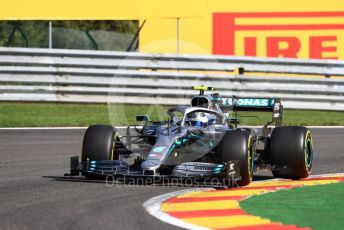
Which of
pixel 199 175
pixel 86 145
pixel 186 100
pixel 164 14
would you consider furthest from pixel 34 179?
pixel 164 14

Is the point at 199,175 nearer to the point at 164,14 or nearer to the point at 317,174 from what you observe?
the point at 317,174

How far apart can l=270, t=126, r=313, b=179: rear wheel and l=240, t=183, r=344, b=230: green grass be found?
33.8 inches

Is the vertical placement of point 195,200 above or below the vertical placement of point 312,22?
below

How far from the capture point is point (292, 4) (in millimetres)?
23344

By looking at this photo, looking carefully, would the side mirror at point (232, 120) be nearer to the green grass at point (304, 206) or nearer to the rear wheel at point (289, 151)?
the rear wheel at point (289, 151)

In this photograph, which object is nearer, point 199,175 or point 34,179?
point 199,175

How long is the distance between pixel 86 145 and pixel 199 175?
166 centimetres

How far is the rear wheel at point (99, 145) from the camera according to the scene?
37.9 ft

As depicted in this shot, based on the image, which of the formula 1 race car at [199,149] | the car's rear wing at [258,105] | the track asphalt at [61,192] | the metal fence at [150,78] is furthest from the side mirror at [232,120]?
the metal fence at [150,78]

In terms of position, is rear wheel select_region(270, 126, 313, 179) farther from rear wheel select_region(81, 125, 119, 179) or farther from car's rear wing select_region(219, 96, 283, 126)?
rear wheel select_region(81, 125, 119, 179)

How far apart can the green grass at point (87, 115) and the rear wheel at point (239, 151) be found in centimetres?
740

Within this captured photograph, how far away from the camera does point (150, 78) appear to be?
70.0ft

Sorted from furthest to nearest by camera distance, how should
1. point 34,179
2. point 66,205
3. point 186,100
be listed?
point 186,100 < point 34,179 < point 66,205

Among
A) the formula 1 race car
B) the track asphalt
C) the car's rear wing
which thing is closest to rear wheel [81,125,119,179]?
the formula 1 race car
